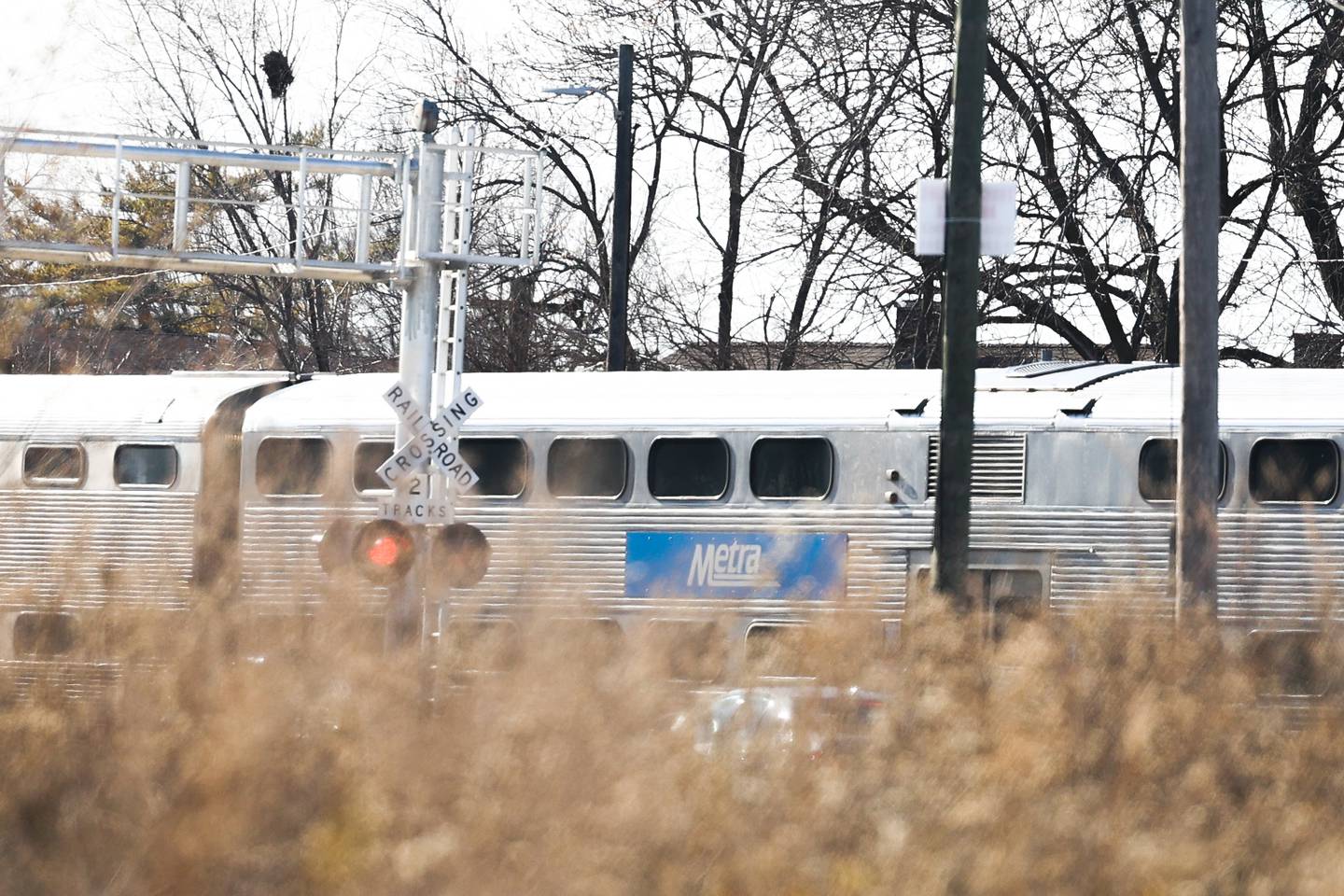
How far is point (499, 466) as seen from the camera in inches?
628

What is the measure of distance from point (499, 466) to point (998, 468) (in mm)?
4726

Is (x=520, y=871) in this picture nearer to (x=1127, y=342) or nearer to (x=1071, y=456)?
(x=1071, y=456)

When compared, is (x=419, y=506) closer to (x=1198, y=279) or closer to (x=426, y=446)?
(x=426, y=446)

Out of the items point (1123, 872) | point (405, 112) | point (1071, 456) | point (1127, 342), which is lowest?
point (1123, 872)

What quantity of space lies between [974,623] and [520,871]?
2862 mm

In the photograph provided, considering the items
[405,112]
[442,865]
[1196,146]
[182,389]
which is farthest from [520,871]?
[405,112]

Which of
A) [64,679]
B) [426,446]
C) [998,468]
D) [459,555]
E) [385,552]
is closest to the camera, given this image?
[64,679]

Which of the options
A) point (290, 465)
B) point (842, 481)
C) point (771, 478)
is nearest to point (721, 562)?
point (771, 478)

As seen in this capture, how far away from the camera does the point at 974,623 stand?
7055 millimetres

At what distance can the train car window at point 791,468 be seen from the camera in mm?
15078

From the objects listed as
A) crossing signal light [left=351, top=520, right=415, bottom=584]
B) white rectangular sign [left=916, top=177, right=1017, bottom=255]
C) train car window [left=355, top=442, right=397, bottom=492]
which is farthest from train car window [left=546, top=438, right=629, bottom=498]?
white rectangular sign [left=916, top=177, right=1017, bottom=255]

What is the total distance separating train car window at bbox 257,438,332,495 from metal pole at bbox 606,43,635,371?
558cm

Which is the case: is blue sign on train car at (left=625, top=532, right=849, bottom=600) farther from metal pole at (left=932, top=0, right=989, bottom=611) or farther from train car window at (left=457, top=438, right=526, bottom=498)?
metal pole at (left=932, top=0, right=989, bottom=611)

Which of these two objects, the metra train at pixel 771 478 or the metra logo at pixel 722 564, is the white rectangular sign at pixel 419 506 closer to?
the metra train at pixel 771 478
